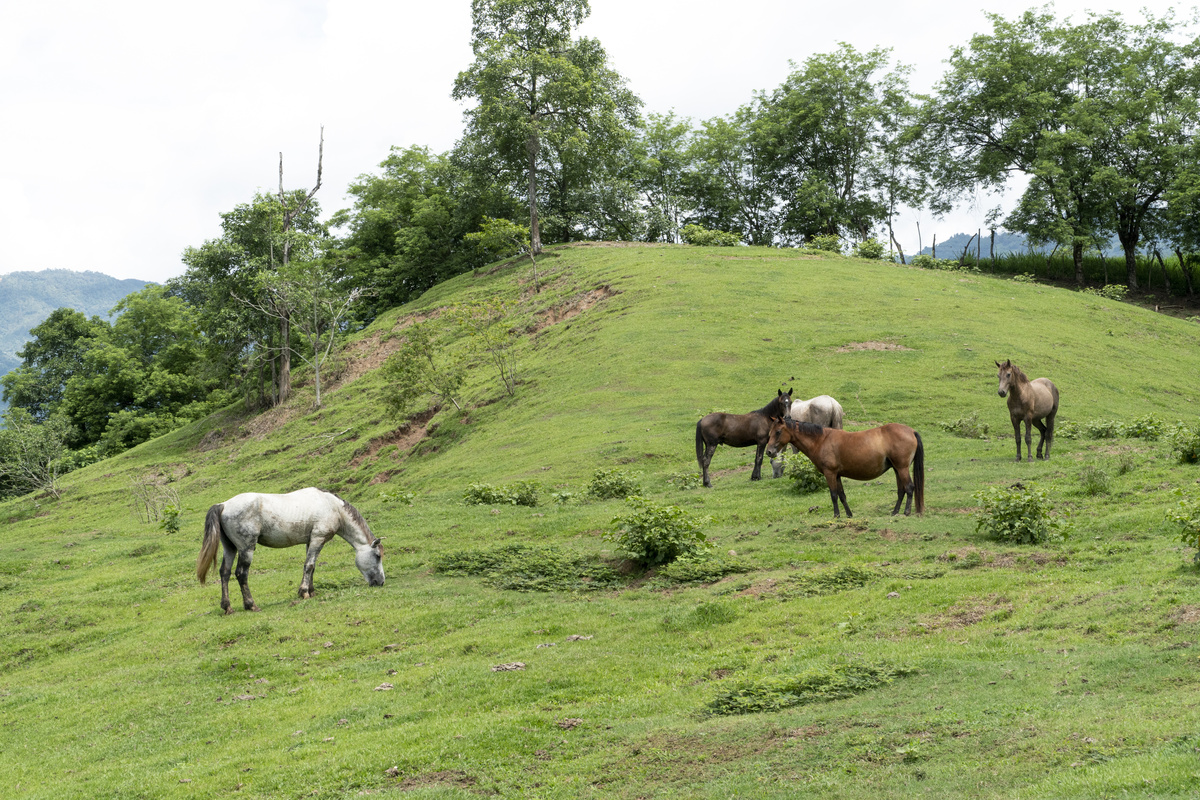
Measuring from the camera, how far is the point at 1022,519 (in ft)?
47.3

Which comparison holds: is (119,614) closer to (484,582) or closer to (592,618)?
(484,582)

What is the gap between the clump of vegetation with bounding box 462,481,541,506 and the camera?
22734mm

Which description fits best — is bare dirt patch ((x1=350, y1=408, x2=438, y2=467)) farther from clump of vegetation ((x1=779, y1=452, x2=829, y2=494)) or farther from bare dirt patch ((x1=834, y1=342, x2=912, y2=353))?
clump of vegetation ((x1=779, y1=452, x2=829, y2=494))

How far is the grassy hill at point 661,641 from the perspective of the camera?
24.7ft

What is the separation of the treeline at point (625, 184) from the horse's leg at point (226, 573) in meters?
37.7

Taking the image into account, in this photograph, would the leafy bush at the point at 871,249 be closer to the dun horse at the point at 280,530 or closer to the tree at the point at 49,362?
the dun horse at the point at 280,530

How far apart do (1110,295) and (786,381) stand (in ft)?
102

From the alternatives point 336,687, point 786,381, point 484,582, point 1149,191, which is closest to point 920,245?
point 1149,191

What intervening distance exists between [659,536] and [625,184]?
5219cm

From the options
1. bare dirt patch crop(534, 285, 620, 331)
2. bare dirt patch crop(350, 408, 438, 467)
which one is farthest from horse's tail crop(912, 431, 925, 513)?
bare dirt patch crop(534, 285, 620, 331)

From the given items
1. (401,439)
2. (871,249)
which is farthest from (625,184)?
(401,439)

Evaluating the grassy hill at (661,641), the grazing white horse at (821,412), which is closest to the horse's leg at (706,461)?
the grassy hill at (661,641)

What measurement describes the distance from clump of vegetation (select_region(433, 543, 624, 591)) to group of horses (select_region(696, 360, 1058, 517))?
467 cm

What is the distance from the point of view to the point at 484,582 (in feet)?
52.5
